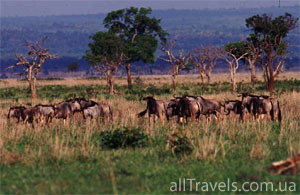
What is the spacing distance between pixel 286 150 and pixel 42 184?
580 cm

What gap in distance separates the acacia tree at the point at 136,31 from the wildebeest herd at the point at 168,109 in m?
42.0

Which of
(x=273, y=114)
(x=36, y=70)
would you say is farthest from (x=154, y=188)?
(x=36, y=70)

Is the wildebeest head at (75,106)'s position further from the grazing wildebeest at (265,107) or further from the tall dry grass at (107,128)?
the grazing wildebeest at (265,107)

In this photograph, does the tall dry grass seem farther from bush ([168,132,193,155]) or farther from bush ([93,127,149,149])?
bush ([93,127,149,149])

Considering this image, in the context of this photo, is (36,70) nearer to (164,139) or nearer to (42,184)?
(164,139)

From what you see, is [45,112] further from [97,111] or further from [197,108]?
[197,108]

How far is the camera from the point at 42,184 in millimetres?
9039

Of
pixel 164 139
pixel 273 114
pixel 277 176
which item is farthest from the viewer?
pixel 273 114

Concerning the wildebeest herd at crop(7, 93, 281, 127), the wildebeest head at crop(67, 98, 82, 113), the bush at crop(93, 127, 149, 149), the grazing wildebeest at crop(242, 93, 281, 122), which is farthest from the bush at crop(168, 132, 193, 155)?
the wildebeest head at crop(67, 98, 82, 113)

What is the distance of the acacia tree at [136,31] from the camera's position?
195 feet

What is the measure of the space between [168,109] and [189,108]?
2.87ft

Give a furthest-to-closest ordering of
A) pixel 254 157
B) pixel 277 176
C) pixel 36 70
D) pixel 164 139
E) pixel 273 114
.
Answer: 1. pixel 36 70
2. pixel 273 114
3. pixel 164 139
4. pixel 254 157
5. pixel 277 176

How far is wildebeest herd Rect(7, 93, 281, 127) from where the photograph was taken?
15875 millimetres

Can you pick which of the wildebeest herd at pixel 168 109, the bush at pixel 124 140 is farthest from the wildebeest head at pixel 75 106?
the bush at pixel 124 140
